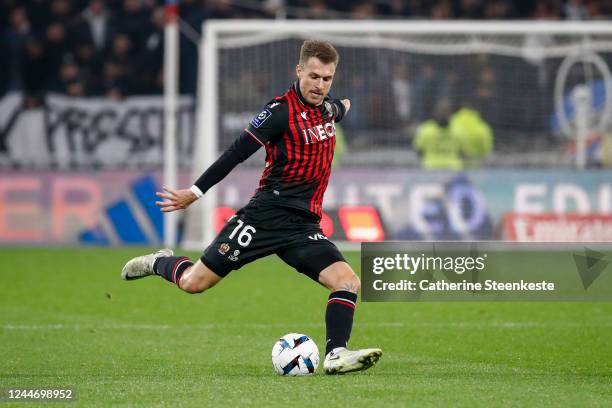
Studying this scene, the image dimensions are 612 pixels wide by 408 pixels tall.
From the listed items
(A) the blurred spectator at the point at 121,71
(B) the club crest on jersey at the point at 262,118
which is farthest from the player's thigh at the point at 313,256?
(A) the blurred spectator at the point at 121,71

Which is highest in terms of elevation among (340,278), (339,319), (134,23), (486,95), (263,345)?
(134,23)

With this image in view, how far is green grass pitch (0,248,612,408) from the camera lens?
21.2ft

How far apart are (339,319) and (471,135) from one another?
1211 centimetres

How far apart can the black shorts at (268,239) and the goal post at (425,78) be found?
10665 mm

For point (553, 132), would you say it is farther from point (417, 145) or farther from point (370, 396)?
point (370, 396)

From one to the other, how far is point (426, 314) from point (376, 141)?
319 inches

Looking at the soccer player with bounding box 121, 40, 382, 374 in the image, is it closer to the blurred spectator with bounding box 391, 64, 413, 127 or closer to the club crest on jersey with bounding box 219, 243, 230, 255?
the club crest on jersey with bounding box 219, 243, 230, 255

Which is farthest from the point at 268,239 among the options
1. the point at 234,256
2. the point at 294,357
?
the point at 294,357

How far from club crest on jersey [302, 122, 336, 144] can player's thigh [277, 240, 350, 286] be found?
0.63 meters

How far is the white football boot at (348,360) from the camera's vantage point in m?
7.08

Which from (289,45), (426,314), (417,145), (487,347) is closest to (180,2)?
(289,45)

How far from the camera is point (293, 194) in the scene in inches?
302

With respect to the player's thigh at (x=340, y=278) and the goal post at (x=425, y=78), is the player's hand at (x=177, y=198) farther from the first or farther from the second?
the goal post at (x=425, y=78)

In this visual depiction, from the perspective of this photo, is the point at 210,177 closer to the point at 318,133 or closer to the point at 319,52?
the point at 318,133
